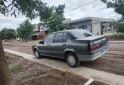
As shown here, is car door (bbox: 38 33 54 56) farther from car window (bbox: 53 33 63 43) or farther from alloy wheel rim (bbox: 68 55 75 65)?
alloy wheel rim (bbox: 68 55 75 65)

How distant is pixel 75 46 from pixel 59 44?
3.75 ft

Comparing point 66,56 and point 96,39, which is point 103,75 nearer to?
point 96,39

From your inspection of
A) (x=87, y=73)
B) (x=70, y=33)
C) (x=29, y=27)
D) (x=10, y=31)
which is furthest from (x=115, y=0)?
(x=10, y=31)

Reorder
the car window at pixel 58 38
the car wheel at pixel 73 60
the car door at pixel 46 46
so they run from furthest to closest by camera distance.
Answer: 1. the car door at pixel 46 46
2. the car window at pixel 58 38
3. the car wheel at pixel 73 60

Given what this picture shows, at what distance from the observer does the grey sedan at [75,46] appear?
478 cm

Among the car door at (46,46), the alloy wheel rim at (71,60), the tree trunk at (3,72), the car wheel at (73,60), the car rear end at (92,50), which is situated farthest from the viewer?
the car door at (46,46)

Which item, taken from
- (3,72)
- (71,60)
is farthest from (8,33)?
(3,72)

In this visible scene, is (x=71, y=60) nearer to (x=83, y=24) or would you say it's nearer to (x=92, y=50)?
(x=92, y=50)

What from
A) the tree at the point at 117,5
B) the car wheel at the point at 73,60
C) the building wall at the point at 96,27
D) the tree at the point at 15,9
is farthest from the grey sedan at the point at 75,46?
the building wall at the point at 96,27

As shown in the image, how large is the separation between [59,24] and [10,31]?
27.3 m

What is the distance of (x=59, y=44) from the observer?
19.8ft

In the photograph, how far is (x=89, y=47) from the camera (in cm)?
468

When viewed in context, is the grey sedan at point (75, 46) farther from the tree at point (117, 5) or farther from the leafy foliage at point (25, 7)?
the tree at point (117, 5)

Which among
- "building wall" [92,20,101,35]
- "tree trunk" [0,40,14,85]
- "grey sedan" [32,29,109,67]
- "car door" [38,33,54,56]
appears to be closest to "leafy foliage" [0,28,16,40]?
"building wall" [92,20,101,35]
